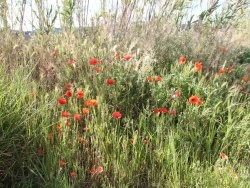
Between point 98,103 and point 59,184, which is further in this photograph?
point 98,103

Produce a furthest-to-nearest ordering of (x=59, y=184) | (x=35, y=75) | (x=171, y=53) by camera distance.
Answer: (x=171, y=53), (x=35, y=75), (x=59, y=184)

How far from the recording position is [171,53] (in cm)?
365

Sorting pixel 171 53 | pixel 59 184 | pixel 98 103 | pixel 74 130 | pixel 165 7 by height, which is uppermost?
pixel 165 7

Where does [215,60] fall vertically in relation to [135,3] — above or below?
below

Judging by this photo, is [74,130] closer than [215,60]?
Yes

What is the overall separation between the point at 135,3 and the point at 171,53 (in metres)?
1.13

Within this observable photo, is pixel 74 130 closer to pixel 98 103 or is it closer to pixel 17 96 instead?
pixel 98 103

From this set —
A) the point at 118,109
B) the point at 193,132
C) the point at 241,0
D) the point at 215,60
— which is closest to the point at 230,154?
the point at 193,132

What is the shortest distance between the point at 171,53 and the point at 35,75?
1440 mm

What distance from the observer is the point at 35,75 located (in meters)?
3.36

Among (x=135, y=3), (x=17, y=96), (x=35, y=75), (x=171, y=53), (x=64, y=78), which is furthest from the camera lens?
(x=135, y=3)

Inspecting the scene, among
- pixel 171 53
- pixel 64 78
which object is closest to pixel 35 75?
pixel 64 78

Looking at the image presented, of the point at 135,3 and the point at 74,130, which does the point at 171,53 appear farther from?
the point at 74,130

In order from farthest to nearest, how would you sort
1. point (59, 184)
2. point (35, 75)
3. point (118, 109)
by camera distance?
point (35, 75) → point (118, 109) → point (59, 184)
